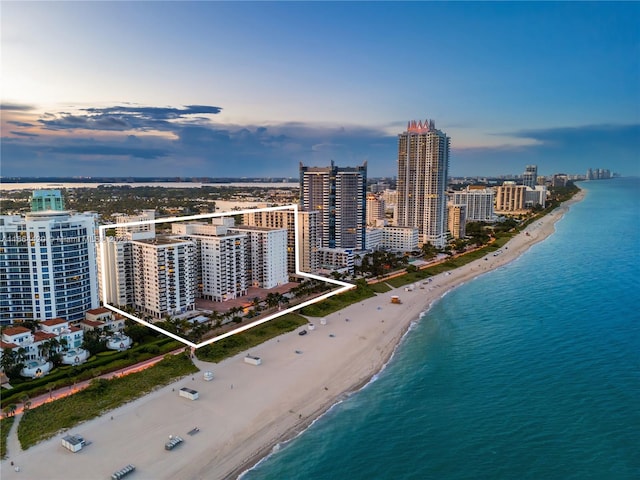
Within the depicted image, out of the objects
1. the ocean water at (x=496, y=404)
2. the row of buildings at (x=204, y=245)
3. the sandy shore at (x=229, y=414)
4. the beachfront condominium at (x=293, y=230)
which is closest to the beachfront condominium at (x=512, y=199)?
the row of buildings at (x=204, y=245)

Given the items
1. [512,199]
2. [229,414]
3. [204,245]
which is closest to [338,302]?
[204,245]

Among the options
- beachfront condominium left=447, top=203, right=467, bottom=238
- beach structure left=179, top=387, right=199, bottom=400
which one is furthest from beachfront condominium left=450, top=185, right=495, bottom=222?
beach structure left=179, top=387, right=199, bottom=400

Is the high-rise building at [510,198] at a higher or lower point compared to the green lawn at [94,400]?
higher

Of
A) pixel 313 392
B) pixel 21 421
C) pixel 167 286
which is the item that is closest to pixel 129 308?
pixel 167 286

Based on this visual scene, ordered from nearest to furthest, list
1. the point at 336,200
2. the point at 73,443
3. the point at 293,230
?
the point at 73,443
the point at 293,230
the point at 336,200

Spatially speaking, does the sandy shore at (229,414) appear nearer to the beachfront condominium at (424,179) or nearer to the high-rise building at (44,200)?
the high-rise building at (44,200)

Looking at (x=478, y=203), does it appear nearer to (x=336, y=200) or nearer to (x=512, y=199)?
(x=512, y=199)
